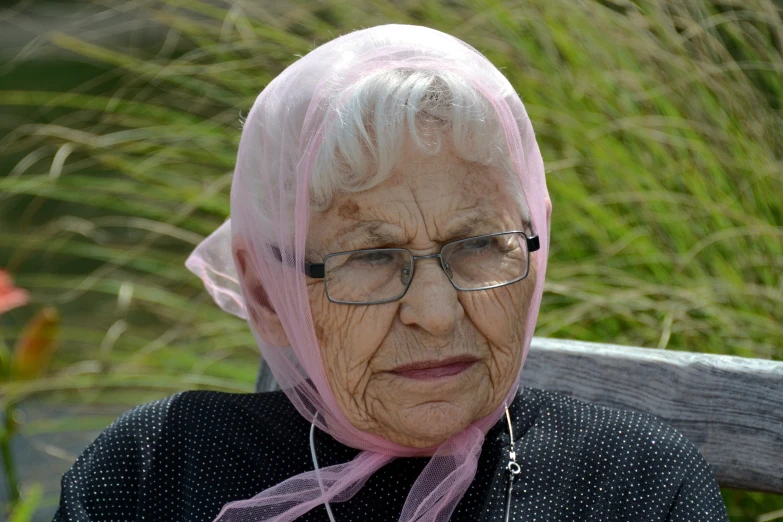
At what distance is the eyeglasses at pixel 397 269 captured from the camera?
69.6 inches

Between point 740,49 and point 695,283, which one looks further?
point 740,49

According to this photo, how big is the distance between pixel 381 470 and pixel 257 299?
0.43 metres

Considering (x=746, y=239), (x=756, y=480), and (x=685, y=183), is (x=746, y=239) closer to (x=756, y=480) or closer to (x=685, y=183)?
(x=685, y=183)

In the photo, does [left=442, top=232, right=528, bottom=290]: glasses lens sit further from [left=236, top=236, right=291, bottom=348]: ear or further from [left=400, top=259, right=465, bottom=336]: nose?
[left=236, top=236, right=291, bottom=348]: ear

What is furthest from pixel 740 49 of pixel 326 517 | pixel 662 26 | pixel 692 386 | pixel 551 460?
pixel 326 517

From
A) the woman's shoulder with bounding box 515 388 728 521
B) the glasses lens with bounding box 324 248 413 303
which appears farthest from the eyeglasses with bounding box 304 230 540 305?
the woman's shoulder with bounding box 515 388 728 521

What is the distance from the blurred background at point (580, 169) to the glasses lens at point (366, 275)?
756 millimetres

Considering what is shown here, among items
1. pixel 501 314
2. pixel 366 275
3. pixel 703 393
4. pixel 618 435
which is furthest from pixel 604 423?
pixel 366 275

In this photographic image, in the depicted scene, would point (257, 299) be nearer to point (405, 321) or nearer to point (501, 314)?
point (405, 321)

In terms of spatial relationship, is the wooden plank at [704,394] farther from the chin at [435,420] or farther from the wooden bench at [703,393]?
the chin at [435,420]

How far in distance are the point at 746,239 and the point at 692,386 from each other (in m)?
1.07

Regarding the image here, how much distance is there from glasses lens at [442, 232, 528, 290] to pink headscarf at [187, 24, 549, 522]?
8 cm

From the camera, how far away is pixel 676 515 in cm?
178

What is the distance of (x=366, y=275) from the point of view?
1.79 metres
